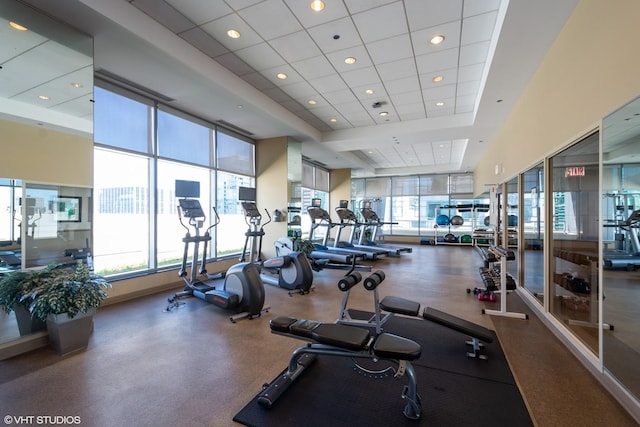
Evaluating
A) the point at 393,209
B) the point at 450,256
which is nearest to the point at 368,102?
the point at 450,256

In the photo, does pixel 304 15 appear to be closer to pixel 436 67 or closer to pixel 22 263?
pixel 436 67

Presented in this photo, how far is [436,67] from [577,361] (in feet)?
14.1

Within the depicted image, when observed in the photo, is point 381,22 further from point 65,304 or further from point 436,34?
point 65,304

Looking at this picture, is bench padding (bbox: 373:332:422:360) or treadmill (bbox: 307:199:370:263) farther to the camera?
treadmill (bbox: 307:199:370:263)

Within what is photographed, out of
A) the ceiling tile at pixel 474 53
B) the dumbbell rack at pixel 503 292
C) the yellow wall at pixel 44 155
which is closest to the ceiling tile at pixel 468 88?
the ceiling tile at pixel 474 53

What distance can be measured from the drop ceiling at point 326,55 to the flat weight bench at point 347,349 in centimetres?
341

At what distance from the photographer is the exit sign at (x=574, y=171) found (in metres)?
3.02

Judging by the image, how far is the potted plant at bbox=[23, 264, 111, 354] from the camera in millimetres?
2684

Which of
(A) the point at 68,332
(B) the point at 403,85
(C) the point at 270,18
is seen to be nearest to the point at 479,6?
(B) the point at 403,85

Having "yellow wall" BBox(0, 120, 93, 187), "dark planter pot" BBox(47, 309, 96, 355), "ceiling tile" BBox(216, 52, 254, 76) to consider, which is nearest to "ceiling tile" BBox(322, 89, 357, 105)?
"ceiling tile" BBox(216, 52, 254, 76)

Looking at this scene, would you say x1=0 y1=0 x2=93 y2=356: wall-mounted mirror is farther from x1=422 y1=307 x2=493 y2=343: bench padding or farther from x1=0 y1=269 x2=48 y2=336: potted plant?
x1=422 y1=307 x2=493 y2=343: bench padding

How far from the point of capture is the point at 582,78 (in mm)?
2604

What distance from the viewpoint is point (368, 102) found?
6.01 meters

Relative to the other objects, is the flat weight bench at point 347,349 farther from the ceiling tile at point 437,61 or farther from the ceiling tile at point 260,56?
the ceiling tile at point 437,61
